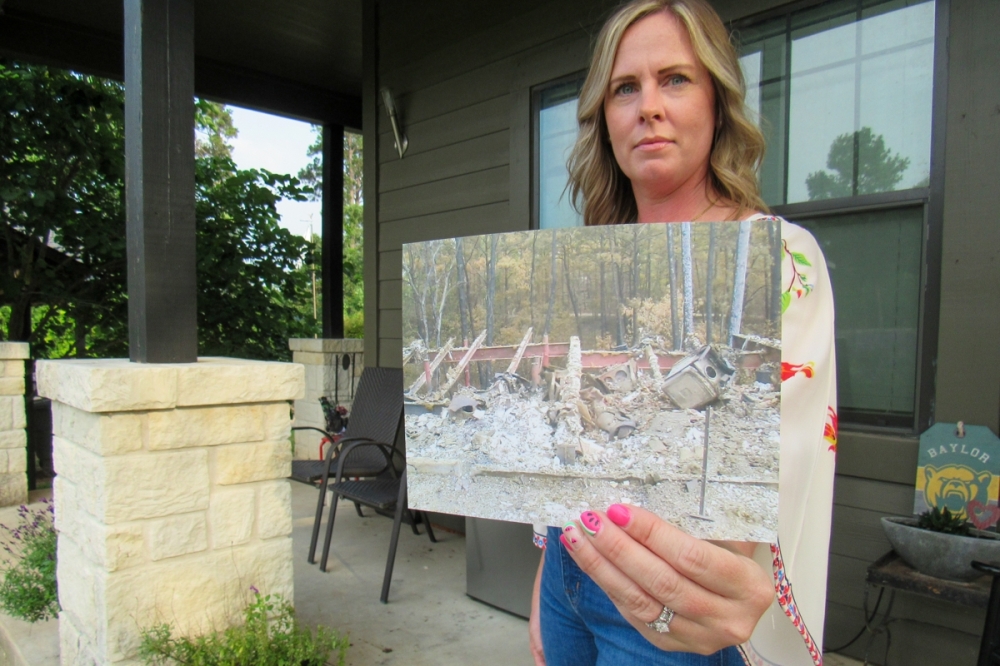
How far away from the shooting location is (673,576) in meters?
0.61

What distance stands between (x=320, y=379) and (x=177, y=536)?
12.8 ft

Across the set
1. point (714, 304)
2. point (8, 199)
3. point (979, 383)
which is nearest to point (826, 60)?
point (979, 383)

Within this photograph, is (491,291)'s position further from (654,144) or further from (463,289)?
(654,144)

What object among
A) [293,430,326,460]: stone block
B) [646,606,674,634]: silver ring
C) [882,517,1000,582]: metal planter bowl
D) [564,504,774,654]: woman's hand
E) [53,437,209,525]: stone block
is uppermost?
[564,504,774,654]: woman's hand

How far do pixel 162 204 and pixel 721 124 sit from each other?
5.56ft

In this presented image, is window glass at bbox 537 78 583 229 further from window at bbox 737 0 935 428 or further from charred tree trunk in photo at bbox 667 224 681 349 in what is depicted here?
charred tree trunk in photo at bbox 667 224 681 349

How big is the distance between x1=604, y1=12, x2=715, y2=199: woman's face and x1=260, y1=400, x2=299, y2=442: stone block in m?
1.55

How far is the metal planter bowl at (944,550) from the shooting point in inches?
70.7

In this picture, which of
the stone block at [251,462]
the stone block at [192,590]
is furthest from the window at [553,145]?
the stone block at [192,590]

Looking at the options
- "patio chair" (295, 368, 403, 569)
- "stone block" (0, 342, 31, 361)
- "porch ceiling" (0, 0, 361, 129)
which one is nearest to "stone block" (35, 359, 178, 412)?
"patio chair" (295, 368, 403, 569)

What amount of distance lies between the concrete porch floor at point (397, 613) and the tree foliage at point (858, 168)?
1.61m

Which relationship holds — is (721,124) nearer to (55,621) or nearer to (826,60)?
(826,60)

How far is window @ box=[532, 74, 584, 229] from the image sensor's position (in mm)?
3234

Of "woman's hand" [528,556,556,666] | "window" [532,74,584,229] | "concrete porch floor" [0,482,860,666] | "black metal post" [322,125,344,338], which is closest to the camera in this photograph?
"woman's hand" [528,556,556,666]
